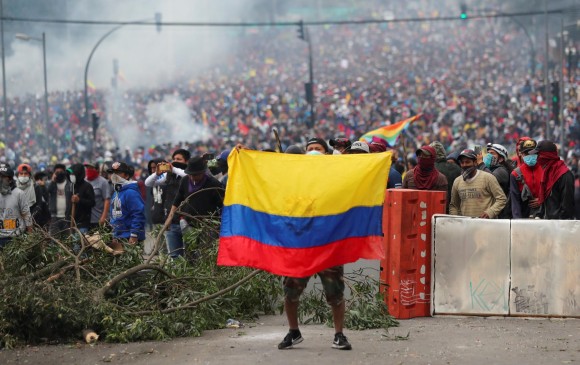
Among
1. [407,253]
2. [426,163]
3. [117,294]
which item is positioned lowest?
[117,294]

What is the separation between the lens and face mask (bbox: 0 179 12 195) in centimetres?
1211

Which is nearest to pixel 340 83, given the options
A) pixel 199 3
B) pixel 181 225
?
pixel 199 3

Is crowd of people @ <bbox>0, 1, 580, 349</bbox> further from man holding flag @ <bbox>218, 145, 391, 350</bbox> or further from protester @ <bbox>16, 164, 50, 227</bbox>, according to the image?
man holding flag @ <bbox>218, 145, 391, 350</bbox>

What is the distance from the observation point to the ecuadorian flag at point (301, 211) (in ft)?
25.6

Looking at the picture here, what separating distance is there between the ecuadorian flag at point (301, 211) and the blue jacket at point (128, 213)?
→ 11.5ft

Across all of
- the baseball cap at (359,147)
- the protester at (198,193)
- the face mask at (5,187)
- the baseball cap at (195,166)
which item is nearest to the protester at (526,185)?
the baseball cap at (359,147)

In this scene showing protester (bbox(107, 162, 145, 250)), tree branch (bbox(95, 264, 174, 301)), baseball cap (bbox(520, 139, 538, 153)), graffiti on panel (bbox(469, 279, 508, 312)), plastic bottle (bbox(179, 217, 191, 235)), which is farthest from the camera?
protester (bbox(107, 162, 145, 250))

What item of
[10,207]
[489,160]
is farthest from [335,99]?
[10,207]

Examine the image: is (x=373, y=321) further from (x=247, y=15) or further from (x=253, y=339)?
(x=247, y=15)

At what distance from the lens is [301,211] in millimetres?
7852

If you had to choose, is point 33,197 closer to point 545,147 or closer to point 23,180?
point 23,180

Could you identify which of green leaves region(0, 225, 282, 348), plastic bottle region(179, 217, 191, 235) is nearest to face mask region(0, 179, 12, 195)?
plastic bottle region(179, 217, 191, 235)

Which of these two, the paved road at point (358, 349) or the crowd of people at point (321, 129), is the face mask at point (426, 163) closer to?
the crowd of people at point (321, 129)

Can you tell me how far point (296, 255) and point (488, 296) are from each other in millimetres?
2347
